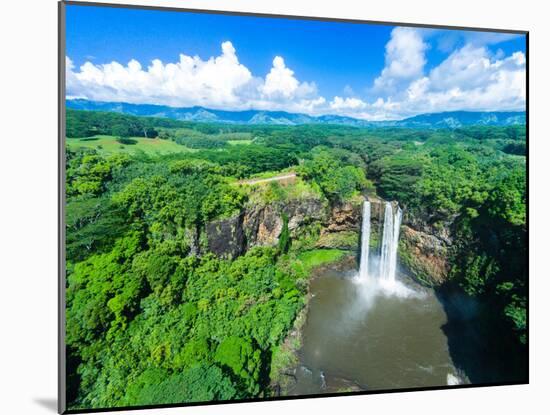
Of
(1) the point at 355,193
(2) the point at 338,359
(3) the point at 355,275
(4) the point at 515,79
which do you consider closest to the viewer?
(4) the point at 515,79

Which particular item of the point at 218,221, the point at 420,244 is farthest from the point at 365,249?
the point at 218,221

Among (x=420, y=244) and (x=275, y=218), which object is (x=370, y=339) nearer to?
(x=420, y=244)

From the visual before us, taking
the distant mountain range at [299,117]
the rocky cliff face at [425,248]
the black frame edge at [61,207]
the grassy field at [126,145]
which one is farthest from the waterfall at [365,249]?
the black frame edge at [61,207]

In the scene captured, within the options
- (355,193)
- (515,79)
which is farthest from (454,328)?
(515,79)

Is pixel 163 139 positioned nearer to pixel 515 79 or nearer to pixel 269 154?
pixel 269 154

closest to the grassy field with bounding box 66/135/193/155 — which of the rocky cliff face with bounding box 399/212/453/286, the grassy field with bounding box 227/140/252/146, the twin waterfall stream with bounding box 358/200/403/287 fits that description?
the grassy field with bounding box 227/140/252/146

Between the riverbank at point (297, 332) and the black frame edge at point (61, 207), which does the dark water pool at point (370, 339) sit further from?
the black frame edge at point (61, 207)
